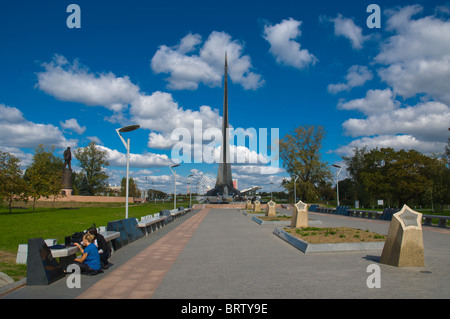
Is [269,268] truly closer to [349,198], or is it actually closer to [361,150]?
Result: [361,150]

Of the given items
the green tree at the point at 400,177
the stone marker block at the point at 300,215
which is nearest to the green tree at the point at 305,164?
Result: the green tree at the point at 400,177

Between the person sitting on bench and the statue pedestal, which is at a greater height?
the statue pedestal

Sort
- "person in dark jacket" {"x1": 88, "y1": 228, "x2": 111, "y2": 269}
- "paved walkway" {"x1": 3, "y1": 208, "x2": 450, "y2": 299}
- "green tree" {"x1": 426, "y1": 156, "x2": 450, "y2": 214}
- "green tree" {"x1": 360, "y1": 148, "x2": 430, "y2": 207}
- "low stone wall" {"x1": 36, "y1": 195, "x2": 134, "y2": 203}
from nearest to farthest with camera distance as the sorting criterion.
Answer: "paved walkway" {"x1": 3, "y1": 208, "x2": 450, "y2": 299}
"person in dark jacket" {"x1": 88, "y1": 228, "x2": 111, "y2": 269}
"green tree" {"x1": 426, "y1": 156, "x2": 450, "y2": 214}
"green tree" {"x1": 360, "y1": 148, "x2": 430, "y2": 207}
"low stone wall" {"x1": 36, "y1": 195, "x2": 134, "y2": 203}

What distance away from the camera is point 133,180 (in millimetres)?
126250

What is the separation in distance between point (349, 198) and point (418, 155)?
41.3 metres

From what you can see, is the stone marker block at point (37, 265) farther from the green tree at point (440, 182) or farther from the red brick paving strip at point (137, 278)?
the green tree at point (440, 182)

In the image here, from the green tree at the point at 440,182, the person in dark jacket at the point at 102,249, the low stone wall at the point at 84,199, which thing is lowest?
the low stone wall at the point at 84,199

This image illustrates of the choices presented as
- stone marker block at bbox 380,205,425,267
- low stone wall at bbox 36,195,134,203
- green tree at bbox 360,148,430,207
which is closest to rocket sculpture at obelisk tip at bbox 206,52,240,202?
low stone wall at bbox 36,195,134,203

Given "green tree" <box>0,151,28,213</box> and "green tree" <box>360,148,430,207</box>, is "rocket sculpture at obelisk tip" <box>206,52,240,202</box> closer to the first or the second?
"green tree" <box>360,148,430,207</box>

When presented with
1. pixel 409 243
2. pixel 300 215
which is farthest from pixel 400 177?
pixel 409 243

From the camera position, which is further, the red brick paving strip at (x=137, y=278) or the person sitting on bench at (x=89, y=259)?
the person sitting on bench at (x=89, y=259)

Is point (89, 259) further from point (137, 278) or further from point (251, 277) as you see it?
point (251, 277)

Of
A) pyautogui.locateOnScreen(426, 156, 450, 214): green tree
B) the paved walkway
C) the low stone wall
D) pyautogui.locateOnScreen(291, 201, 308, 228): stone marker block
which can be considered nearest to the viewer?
the paved walkway
